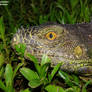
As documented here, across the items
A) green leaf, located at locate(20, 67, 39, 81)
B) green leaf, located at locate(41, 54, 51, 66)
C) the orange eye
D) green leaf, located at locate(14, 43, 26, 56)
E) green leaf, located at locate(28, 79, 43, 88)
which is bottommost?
green leaf, located at locate(28, 79, 43, 88)

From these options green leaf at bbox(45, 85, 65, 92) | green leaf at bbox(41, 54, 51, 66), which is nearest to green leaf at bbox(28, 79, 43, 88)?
green leaf at bbox(45, 85, 65, 92)

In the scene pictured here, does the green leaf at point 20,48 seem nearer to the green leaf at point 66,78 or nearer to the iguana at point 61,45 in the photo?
the iguana at point 61,45

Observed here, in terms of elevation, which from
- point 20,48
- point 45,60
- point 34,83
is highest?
point 20,48

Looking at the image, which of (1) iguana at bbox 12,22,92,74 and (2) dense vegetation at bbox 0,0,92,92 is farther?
(1) iguana at bbox 12,22,92,74

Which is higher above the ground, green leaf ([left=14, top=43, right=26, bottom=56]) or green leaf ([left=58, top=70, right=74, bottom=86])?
green leaf ([left=14, top=43, right=26, bottom=56])

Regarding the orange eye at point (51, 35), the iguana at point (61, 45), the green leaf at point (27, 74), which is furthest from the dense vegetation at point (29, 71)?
the orange eye at point (51, 35)

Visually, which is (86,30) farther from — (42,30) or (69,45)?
(42,30)

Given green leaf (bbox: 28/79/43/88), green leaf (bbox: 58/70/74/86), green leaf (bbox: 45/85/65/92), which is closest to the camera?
green leaf (bbox: 28/79/43/88)

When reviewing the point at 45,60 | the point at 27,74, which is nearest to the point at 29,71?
the point at 27,74

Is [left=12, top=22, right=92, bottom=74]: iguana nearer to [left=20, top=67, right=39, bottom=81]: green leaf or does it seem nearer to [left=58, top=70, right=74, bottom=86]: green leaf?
[left=58, top=70, right=74, bottom=86]: green leaf

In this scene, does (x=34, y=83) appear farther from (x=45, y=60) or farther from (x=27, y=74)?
(x=45, y=60)
